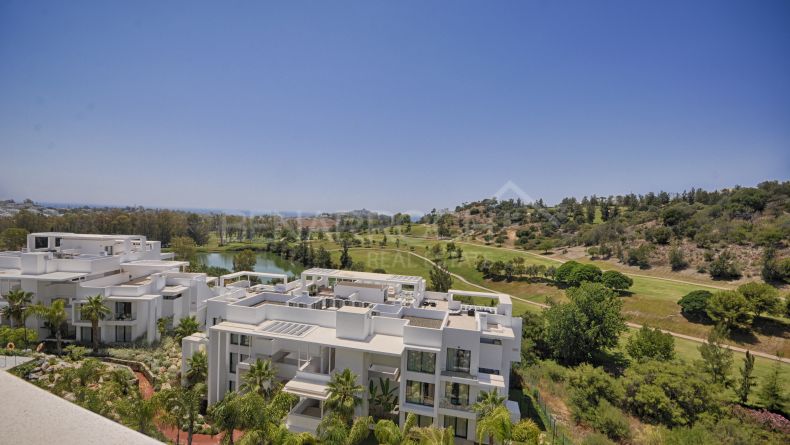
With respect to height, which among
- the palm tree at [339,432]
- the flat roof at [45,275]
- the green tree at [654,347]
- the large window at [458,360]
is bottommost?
the green tree at [654,347]

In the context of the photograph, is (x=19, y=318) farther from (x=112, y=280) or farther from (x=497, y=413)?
(x=497, y=413)

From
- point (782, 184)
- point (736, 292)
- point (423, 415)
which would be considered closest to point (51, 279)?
point (423, 415)

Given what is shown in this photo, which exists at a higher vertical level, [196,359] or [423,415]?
[196,359]

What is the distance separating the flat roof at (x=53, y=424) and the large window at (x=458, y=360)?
16357mm

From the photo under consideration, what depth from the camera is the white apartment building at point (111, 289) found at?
2381 cm

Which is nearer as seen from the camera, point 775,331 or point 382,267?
point 775,331

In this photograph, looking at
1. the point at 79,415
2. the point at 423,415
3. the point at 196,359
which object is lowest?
the point at 423,415

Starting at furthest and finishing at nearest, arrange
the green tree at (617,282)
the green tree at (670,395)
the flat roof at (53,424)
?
1. the green tree at (617,282)
2. the green tree at (670,395)
3. the flat roof at (53,424)

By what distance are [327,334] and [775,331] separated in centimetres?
3406

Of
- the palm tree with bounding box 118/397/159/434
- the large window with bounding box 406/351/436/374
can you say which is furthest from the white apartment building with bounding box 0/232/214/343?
the large window with bounding box 406/351/436/374

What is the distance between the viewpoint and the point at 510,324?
20.7 m

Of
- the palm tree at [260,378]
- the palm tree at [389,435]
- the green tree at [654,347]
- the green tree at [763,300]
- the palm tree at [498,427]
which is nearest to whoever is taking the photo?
the palm tree at [389,435]

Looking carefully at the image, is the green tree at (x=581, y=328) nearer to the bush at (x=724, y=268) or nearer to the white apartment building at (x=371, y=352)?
the white apartment building at (x=371, y=352)

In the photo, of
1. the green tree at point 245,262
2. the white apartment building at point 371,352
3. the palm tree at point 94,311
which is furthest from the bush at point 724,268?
the green tree at point 245,262
